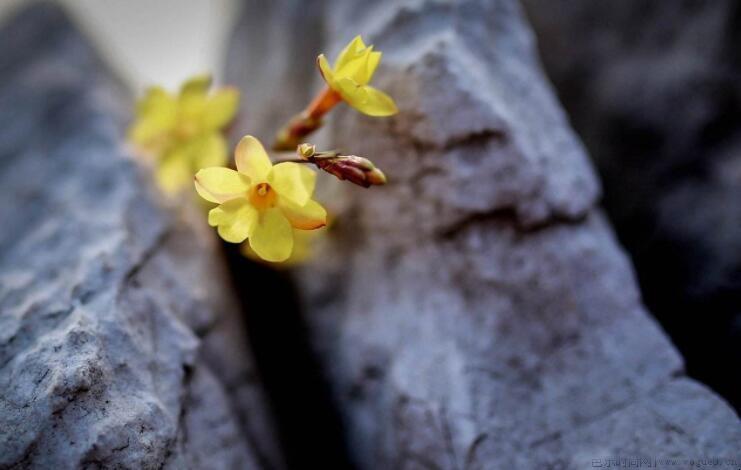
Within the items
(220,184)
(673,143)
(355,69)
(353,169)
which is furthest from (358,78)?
(673,143)

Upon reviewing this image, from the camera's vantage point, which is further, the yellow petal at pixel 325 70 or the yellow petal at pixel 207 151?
the yellow petal at pixel 207 151

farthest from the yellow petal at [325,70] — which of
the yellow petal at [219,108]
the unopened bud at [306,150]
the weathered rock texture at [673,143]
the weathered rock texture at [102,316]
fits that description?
the weathered rock texture at [673,143]

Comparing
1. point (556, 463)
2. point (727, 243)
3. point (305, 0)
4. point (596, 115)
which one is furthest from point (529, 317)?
point (305, 0)

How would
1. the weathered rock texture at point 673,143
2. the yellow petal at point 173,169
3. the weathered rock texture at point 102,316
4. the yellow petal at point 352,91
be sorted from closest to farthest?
the weathered rock texture at point 102,316, the yellow petal at point 352,91, the weathered rock texture at point 673,143, the yellow petal at point 173,169

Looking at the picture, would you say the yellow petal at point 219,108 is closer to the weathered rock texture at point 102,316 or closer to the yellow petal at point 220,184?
the weathered rock texture at point 102,316

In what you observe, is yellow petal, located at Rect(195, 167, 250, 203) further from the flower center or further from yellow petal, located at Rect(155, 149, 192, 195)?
yellow petal, located at Rect(155, 149, 192, 195)

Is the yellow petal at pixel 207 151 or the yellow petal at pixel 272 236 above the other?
the yellow petal at pixel 207 151

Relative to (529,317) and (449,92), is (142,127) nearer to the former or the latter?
(449,92)
